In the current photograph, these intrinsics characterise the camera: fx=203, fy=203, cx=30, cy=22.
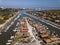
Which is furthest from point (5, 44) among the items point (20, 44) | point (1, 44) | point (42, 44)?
point (42, 44)

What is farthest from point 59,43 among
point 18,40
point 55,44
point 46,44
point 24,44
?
point 18,40

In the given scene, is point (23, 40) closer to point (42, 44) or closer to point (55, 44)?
point (42, 44)

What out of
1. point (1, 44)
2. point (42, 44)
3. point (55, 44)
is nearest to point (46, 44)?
point (42, 44)

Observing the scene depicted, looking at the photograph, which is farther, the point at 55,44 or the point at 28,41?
the point at 28,41

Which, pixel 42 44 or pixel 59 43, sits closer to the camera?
pixel 59 43

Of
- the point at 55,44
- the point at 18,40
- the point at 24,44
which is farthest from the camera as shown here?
the point at 18,40

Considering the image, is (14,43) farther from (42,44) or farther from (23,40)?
(42,44)

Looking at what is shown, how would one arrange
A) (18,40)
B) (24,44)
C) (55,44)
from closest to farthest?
1. (55,44)
2. (24,44)
3. (18,40)
